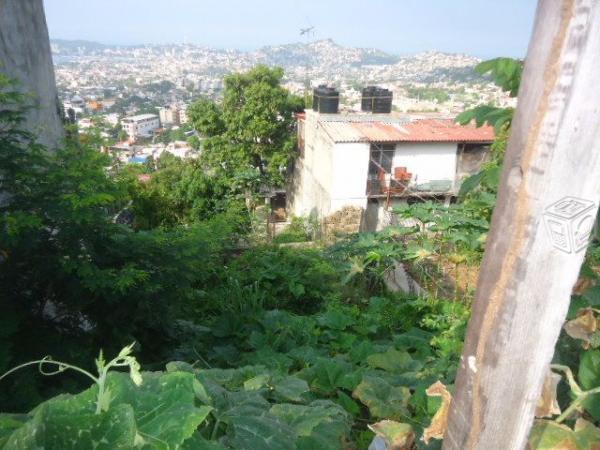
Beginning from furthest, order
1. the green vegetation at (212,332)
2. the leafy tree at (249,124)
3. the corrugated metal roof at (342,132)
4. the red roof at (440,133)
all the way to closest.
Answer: the leafy tree at (249,124) < the red roof at (440,133) < the corrugated metal roof at (342,132) < the green vegetation at (212,332)

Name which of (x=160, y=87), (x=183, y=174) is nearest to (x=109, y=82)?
(x=160, y=87)

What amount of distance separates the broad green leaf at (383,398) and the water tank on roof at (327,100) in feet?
46.9

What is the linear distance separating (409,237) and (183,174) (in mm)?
10690

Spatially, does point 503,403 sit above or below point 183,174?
above

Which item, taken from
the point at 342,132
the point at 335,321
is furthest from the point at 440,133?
the point at 335,321

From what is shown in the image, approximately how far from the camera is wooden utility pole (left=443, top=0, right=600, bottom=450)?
690mm

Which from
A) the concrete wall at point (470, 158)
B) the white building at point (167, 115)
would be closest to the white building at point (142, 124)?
the white building at point (167, 115)

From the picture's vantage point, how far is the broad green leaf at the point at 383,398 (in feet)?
6.23

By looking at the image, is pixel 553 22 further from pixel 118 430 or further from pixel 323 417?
pixel 323 417

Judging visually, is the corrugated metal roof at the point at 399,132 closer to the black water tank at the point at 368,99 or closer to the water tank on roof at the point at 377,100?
the water tank on roof at the point at 377,100

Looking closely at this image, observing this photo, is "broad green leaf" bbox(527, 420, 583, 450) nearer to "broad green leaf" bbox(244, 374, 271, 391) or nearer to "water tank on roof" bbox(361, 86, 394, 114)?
"broad green leaf" bbox(244, 374, 271, 391)

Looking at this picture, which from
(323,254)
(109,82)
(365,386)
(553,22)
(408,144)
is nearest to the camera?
(553,22)

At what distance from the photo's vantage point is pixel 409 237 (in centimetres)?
737

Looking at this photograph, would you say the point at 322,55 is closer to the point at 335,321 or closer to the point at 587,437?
the point at 335,321
